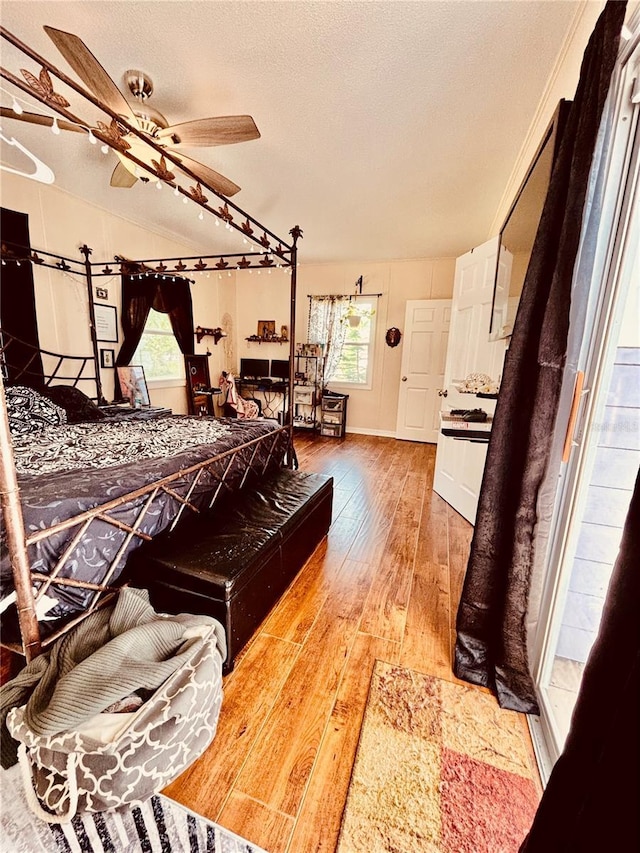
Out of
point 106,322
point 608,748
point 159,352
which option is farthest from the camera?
point 159,352

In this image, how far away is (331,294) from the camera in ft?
18.1

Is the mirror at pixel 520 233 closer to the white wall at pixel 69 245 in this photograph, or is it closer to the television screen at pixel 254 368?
the white wall at pixel 69 245

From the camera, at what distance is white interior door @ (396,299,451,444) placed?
4.91 metres

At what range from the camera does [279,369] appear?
5.72 metres

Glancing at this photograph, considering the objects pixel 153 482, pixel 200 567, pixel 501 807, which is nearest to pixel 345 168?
pixel 153 482

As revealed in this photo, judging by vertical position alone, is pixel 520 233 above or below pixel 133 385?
above

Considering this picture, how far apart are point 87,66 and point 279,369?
4.35 metres

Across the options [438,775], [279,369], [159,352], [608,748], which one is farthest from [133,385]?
[608,748]

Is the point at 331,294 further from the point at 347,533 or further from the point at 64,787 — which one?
A: the point at 64,787

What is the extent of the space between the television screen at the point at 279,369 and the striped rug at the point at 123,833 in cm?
513

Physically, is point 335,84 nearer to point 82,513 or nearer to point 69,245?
point 82,513

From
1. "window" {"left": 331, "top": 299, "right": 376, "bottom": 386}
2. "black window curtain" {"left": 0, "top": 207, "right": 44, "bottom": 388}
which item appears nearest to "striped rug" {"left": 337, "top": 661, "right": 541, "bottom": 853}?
"black window curtain" {"left": 0, "top": 207, "right": 44, "bottom": 388}

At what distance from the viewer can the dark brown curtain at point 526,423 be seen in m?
1.03

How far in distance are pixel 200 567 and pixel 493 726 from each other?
1.23 m
